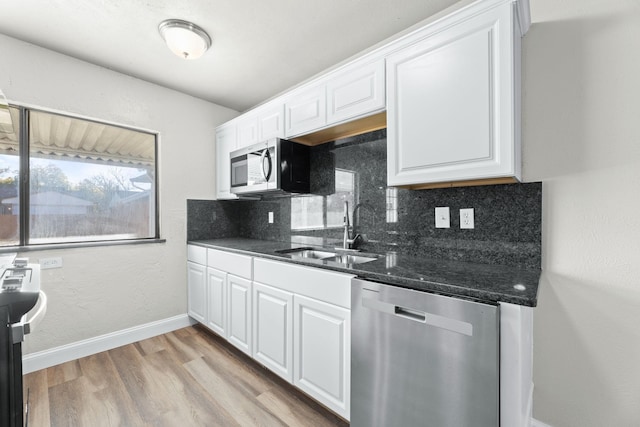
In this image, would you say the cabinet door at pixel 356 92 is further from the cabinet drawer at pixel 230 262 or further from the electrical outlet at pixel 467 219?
the cabinet drawer at pixel 230 262

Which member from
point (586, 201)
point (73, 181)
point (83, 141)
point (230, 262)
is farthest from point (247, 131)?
point (586, 201)

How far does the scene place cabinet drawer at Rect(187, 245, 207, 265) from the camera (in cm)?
273

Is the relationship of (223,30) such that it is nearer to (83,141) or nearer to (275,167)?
(275,167)

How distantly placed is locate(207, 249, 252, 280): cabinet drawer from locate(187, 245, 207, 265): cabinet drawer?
9 centimetres

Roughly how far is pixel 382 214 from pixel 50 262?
263cm

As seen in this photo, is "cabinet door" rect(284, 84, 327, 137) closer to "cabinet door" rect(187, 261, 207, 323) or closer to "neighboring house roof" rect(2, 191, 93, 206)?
"cabinet door" rect(187, 261, 207, 323)

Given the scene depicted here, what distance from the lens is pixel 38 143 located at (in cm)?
Result: 224

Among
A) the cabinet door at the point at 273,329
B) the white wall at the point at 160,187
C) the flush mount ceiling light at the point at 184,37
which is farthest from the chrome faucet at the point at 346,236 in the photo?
the white wall at the point at 160,187

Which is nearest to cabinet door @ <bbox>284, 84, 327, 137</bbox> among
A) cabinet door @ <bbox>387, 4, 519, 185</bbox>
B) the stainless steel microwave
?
the stainless steel microwave

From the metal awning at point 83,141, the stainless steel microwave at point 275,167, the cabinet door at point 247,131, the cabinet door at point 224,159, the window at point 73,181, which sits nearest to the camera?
the window at point 73,181

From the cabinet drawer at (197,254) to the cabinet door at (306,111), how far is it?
144cm

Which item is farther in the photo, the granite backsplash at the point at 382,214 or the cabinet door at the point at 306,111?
the cabinet door at the point at 306,111

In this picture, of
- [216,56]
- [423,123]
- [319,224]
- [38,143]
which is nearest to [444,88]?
[423,123]

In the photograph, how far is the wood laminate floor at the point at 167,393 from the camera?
1634 millimetres
